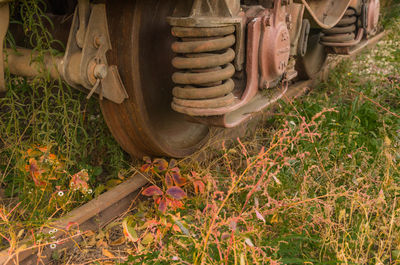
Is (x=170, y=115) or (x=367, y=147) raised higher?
(x=170, y=115)

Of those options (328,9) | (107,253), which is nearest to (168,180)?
(107,253)

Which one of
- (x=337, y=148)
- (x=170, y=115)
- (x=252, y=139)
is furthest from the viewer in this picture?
(x=252, y=139)

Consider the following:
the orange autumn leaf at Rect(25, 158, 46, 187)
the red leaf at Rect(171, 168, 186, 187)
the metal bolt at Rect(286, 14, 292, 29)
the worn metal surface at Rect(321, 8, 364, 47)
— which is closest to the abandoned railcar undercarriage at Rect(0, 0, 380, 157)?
the metal bolt at Rect(286, 14, 292, 29)

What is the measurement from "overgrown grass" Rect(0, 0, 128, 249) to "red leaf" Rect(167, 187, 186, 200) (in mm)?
419

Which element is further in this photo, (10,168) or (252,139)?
(252,139)

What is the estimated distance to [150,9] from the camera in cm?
220

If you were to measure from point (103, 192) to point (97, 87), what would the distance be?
2.36 ft

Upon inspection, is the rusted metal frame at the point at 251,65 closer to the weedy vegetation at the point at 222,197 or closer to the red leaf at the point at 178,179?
the weedy vegetation at the point at 222,197

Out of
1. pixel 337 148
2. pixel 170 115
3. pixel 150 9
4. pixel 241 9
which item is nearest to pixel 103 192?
pixel 170 115

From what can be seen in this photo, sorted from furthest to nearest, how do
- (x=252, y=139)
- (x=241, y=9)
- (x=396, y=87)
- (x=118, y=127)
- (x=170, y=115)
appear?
(x=396, y=87), (x=252, y=139), (x=170, y=115), (x=118, y=127), (x=241, y=9)

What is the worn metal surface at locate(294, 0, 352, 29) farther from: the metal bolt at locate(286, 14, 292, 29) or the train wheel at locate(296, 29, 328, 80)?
the metal bolt at locate(286, 14, 292, 29)

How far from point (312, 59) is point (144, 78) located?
7.42 ft

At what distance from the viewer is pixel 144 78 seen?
2275mm

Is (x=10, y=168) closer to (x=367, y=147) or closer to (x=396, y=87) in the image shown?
(x=367, y=147)
